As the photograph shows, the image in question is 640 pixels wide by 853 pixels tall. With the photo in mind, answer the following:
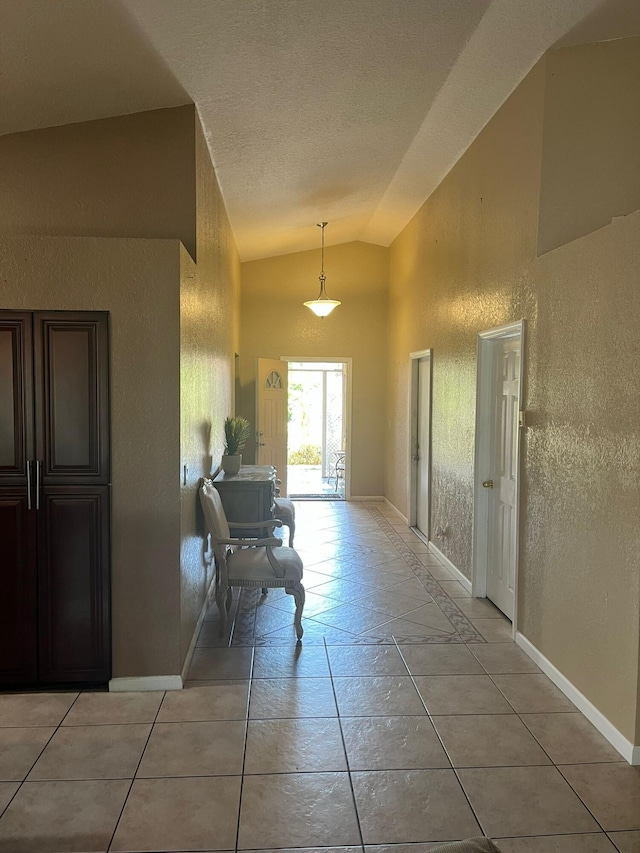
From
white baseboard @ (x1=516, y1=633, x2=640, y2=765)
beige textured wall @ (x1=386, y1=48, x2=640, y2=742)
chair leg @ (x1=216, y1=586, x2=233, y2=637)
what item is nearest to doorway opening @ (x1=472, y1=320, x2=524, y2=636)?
beige textured wall @ (x1=386, y1=48, x2=640, y2=742)

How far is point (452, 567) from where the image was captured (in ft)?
17.5

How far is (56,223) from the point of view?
3.61 meters

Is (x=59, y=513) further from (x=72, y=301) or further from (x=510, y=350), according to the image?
(x=510, y=350)

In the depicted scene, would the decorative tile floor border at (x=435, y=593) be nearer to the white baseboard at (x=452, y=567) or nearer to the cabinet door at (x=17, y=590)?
the white baseboard at (x=452, y=567)

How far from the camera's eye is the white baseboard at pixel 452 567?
493 centimetres

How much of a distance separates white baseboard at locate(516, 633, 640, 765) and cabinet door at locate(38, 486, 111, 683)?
2.40 m

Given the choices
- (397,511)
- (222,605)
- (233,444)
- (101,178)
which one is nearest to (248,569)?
(222,605)

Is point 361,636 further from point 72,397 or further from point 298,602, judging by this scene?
point 72,397

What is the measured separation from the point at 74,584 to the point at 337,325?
6114 mm

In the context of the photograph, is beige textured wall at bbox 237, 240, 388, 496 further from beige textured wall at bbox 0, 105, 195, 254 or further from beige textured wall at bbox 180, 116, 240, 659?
Result: beige textured wall at bbox 0, 105, 195, 254

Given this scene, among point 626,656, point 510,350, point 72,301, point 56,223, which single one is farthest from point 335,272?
point 626,656

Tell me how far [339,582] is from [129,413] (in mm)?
2642

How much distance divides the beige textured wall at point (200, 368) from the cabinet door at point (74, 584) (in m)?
0.41

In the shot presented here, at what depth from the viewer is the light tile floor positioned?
7.30ft
